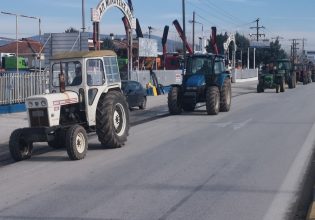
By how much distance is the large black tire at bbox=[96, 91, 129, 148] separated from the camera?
1293cm

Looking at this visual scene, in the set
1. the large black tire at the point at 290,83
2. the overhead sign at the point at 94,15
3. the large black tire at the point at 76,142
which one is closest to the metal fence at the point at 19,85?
the overhead sign at the point at 94,15

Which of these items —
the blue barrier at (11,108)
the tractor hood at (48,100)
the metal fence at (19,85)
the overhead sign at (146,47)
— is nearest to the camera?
the tractor hood at (48,100)

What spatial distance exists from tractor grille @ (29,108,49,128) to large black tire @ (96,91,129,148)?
135 centimetres

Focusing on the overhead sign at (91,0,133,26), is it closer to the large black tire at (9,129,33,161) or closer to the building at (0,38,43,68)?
the building at (0,38,43,68)

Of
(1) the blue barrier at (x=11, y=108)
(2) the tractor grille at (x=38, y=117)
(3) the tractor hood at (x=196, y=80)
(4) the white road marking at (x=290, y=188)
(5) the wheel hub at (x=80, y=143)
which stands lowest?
(4) the white road marking at (x=290, y=188)

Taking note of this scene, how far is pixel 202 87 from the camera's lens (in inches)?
891

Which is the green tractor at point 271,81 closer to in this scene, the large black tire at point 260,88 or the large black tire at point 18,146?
the large black tire at point 260,88

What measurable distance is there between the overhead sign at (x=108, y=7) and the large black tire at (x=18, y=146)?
16.9 metres

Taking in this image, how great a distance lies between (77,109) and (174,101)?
32.2 ft

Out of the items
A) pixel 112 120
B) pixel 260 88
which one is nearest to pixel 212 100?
pixel 112 120

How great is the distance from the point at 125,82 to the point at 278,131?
11102 millimetres

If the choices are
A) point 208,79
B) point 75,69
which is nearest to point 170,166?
point 75,69

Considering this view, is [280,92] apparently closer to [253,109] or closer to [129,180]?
[253,109]

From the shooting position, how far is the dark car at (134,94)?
2520cm
